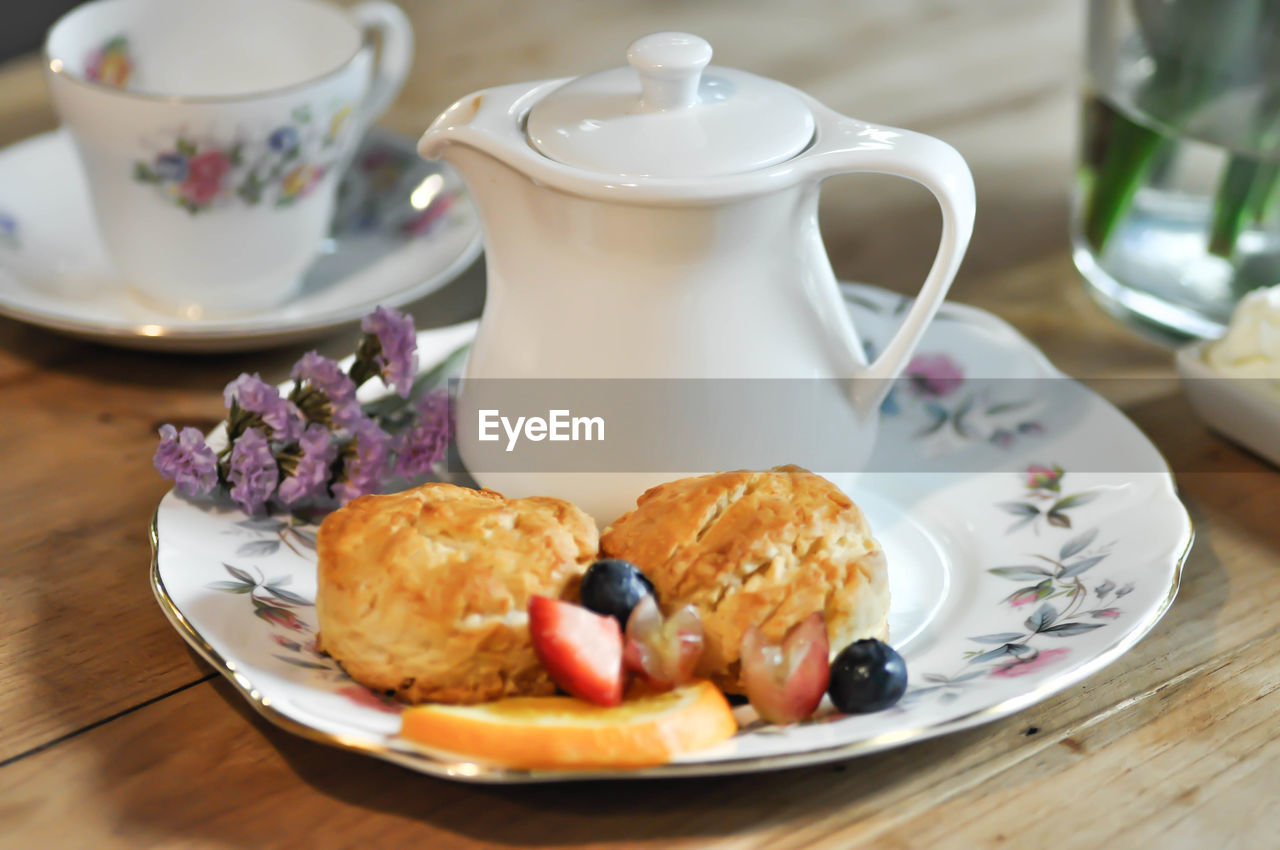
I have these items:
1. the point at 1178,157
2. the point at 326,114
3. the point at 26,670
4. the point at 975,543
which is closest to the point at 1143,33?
the point at 1178,157

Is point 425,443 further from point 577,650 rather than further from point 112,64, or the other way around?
point 112,64

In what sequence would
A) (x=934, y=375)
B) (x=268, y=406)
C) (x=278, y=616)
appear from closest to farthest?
(x=278, y=616)
(x=268, y=406)
(x=934, y=375)

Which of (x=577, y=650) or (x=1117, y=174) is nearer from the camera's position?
(x=577, y=650)

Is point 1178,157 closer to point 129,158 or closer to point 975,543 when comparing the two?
point 975,543

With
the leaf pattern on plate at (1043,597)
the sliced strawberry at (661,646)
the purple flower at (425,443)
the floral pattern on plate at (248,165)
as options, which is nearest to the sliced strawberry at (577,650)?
the sliced strawberry at (661,646)

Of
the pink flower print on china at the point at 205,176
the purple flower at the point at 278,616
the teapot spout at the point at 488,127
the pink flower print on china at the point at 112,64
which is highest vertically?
the teapot spout at the point at 488,127

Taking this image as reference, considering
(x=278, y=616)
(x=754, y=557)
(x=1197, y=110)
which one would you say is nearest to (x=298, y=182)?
(x=278, y=616)

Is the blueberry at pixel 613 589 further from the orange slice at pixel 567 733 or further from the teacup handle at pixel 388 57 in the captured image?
the teacup handle at pixel 388 57
